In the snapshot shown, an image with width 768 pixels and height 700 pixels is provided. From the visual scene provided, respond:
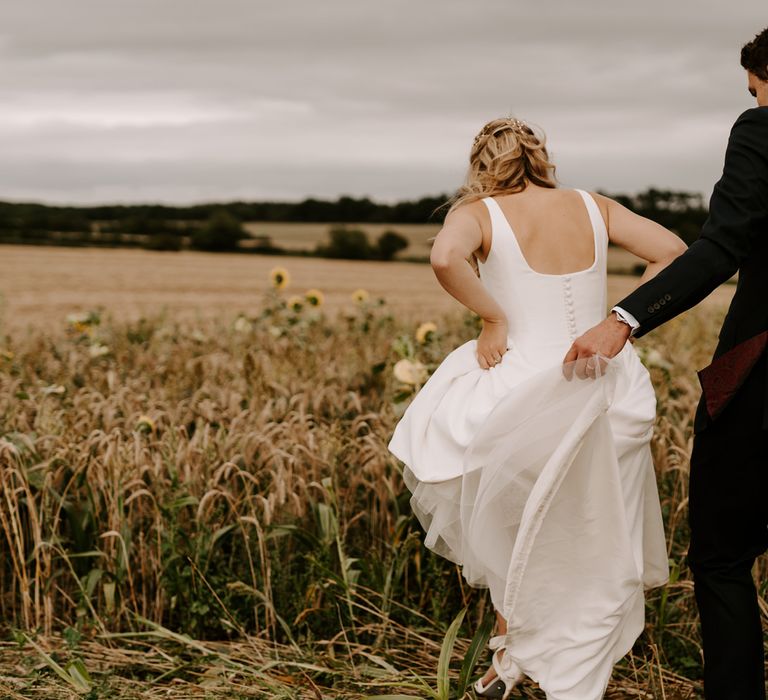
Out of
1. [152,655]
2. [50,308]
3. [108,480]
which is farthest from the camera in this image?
[50,308]

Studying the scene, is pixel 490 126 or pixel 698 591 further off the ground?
pixel 490 126

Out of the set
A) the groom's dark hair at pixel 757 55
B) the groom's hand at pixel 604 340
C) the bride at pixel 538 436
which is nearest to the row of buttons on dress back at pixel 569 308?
the bride at pixel 538 436

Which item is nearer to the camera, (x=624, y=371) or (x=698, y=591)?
(x=698, y=591)

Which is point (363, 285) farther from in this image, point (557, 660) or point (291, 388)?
point (557, 660)

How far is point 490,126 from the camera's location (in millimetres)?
2984

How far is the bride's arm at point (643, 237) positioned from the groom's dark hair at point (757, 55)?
26.0 inches

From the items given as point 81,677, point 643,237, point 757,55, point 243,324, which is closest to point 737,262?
point 757,55

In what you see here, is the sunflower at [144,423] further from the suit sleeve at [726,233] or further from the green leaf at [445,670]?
the suit sleeve at [726,233]

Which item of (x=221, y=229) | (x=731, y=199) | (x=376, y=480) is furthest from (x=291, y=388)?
(x=221, y=229)

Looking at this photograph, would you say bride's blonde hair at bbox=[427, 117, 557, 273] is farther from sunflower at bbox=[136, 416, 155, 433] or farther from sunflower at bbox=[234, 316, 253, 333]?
sunflower at bbox=[234, 316, 253, 333]

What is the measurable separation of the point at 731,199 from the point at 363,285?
81.5 ft

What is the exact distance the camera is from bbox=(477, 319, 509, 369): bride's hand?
288 cm

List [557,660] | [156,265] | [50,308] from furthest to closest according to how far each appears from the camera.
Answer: [156,265]
[50,308]
[557,660]

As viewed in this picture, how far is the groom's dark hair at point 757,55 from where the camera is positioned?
7.28 feet
